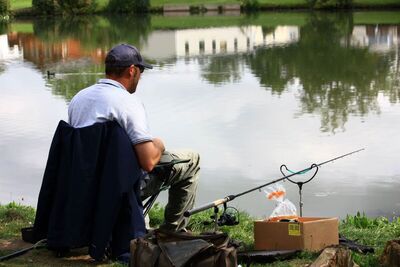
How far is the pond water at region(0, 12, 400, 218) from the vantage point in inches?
348

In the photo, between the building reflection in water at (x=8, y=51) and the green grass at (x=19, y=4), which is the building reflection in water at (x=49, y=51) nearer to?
the building reflection in water at (x=8, y=51)

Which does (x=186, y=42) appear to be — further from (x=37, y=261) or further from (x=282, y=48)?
(x=37, y=261)

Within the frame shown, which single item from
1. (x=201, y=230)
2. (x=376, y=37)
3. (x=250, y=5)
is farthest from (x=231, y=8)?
(x=201, y=230)

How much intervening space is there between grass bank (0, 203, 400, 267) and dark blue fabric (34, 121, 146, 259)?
6.2 inches

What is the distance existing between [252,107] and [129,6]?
48.7 meters

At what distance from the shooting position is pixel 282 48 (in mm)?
28969

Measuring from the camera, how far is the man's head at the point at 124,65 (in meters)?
4.36

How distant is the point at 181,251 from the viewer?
367 centimetres

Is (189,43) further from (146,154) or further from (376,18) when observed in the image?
(146,154)

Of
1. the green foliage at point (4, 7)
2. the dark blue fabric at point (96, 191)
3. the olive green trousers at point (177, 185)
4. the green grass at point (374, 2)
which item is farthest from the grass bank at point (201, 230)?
the green foliage at point (4, 7)

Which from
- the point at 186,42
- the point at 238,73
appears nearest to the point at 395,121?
the point at 238,73

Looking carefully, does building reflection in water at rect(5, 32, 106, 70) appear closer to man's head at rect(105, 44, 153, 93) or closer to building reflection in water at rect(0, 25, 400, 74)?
building reflection in water at rect(0, 25, 400, 74)

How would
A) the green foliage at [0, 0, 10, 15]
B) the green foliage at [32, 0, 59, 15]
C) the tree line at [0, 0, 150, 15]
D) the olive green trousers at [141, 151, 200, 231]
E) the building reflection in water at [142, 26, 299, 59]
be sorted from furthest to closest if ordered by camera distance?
the tree line at [0, 0, 150, 15]
the green foliage at [32, 0, 59, 15]
the green foliage at [0, 0, 10, 15]
the building reflection in water at [142, 26, 299, 59]
the olive green trousers at [141, 151, 200, 231]

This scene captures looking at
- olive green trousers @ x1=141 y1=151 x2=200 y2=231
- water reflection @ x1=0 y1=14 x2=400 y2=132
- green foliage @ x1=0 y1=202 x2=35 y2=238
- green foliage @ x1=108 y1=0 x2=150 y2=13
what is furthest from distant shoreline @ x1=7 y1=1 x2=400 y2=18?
olive green trousers @ x1=141 y1=151 x2=200 y2=231
